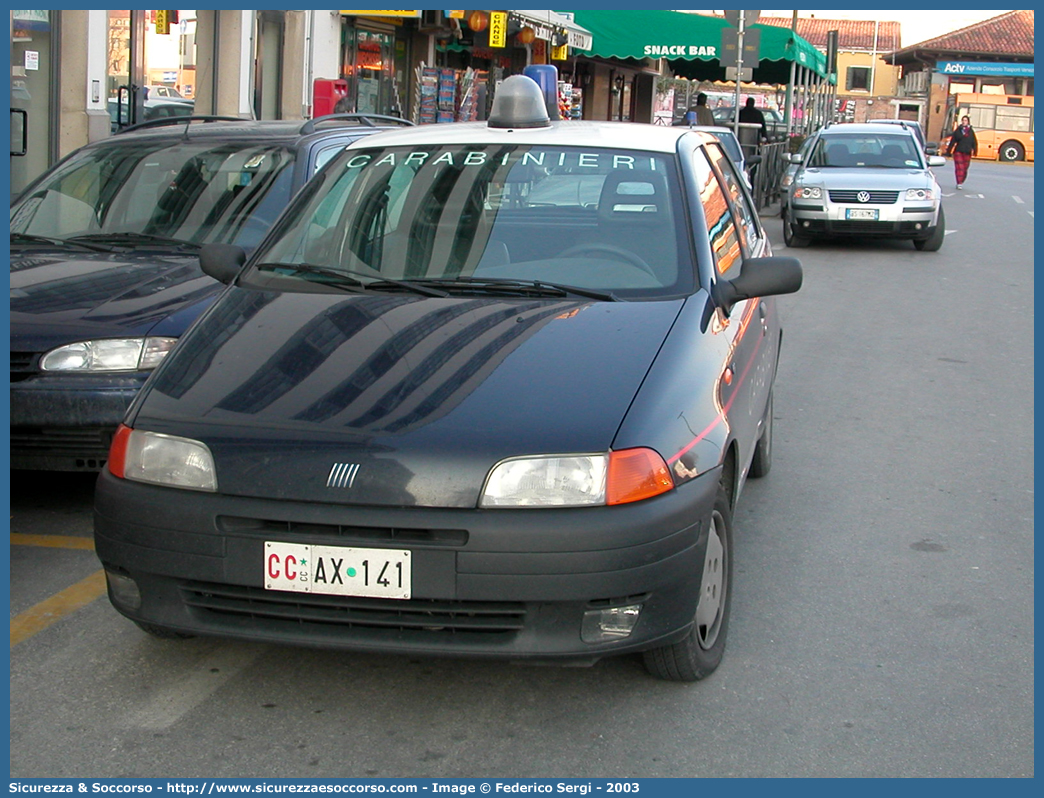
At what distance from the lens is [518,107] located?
5.15 metres

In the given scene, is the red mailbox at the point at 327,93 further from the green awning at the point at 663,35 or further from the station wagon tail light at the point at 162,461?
the station wagon tail light at the point at 162,461

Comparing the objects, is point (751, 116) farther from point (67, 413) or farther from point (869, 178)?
point (67, 413)

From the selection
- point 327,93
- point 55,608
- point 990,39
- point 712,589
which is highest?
point 990,39

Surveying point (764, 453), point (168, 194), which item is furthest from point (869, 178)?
point (168, 194)

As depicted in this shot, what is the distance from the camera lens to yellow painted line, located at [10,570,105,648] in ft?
13.6

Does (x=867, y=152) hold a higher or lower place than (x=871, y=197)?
higher

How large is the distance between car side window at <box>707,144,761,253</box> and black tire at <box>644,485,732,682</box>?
1739 millimetres

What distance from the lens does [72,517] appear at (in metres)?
5.38

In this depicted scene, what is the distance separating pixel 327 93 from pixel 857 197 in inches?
302

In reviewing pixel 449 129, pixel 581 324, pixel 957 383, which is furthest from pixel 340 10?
pixel 581 324

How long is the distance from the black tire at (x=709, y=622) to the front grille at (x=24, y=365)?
109 inches

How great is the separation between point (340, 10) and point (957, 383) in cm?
1380

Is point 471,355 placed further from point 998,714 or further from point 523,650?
point 998,714

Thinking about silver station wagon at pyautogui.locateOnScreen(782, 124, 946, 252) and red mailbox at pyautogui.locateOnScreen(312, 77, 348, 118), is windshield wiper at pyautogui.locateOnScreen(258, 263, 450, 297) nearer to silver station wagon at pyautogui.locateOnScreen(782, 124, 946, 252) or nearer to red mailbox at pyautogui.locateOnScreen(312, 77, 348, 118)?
silver station wagon at pyautogui.locateOnScreen(782, 124, 946, 252)
